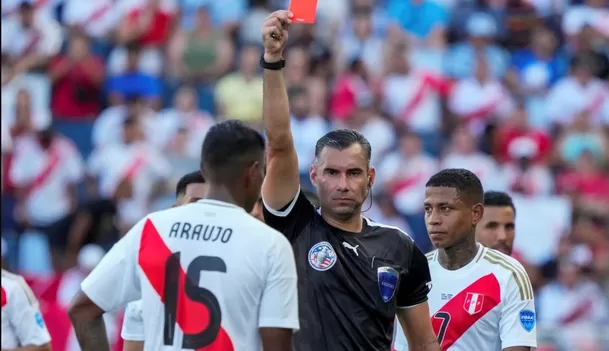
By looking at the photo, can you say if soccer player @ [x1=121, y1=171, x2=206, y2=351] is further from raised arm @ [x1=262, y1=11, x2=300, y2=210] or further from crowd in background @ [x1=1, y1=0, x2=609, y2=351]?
crowd in background @ [x1=1, y1=0, x2=609, y2=351]

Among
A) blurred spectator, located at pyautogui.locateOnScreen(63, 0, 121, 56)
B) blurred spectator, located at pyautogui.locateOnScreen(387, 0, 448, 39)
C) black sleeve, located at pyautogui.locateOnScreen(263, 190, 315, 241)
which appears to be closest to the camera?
black sleeve, located at pyautogui.locateOnScreen(263, 190, 315, 241)

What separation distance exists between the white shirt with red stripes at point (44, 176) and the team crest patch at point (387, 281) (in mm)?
10176

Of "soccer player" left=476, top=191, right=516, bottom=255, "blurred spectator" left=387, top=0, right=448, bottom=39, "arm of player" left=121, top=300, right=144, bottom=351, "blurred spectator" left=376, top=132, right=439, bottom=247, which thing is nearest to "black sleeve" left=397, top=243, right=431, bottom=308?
"arm of player" left=121, top=300, right=144, bottom=351

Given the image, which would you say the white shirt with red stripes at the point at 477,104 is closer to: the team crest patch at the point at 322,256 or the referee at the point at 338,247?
the referee at the point at 338,247

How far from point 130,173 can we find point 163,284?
1087 centimetres

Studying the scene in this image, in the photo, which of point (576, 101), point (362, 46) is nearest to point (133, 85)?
point (362, 46)

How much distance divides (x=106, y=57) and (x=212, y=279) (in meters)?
13.2

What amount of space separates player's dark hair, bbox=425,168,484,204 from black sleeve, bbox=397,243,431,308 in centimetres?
104

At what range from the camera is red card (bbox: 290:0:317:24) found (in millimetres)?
6215

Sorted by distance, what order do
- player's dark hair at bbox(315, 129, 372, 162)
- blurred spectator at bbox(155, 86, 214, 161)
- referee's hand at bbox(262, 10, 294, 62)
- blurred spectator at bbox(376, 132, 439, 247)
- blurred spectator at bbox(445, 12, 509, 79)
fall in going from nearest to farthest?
referee's hand at bbox(262, 10, 294, 62)
player's dark hair at bbox(315, 129, 372, 162)
blurred spectator at bbox(376, 132, 439, 247)
blurred spectator at bbox(155, 86, 214, 161)
blurred spectator at bbox(445, 12, 509, 79)

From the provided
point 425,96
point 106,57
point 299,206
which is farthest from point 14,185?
point 299,206

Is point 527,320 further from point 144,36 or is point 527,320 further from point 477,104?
point 144,36

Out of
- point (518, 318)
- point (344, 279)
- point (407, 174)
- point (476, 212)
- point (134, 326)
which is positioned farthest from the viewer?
point (407, 174)

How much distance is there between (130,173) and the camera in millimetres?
16234
